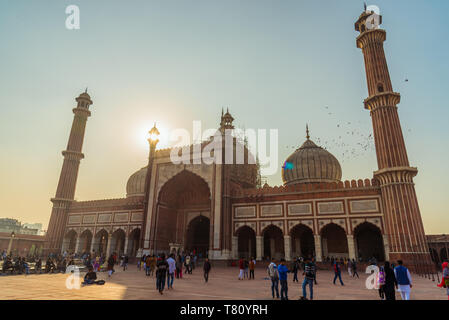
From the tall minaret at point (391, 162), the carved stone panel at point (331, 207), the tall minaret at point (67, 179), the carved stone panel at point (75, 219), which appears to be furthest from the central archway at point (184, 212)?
the tall minaret at point (391, 162)

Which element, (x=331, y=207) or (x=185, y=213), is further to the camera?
(x=185, y=213)

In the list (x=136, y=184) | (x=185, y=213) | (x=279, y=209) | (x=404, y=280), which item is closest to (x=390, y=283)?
(x=404, y=280)

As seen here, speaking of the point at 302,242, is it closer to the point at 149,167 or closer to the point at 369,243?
the point at 369,243

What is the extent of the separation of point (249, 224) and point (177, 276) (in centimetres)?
972

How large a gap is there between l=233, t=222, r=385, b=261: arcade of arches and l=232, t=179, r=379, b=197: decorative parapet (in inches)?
98.7

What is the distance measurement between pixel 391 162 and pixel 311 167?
28.4ft

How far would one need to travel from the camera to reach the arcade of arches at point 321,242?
2028 centimetres

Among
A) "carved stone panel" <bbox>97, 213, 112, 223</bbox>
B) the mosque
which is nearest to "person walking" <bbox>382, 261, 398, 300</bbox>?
the mosque

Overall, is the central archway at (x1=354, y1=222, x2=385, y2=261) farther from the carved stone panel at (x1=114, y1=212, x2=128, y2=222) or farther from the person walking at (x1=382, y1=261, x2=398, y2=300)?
the carved stone panel at (x1=114, y1=212, x2=128, y2=222)

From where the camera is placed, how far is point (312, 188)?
20.8m

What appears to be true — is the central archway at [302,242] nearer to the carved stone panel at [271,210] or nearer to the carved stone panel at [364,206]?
the carved stone panel at [271,210]

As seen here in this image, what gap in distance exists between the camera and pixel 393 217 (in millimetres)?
17375
